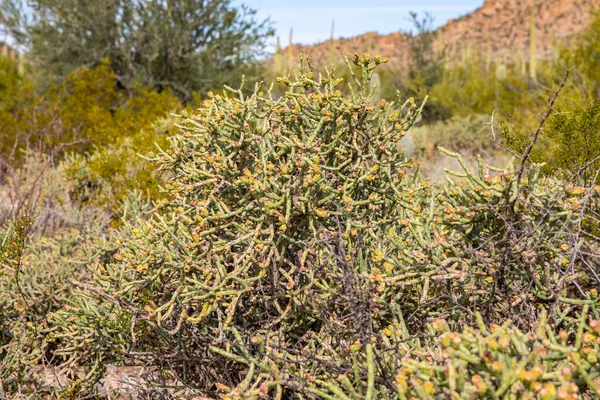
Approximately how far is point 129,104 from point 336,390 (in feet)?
27.0

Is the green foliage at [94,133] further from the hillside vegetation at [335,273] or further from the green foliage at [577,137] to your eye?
the green foliage at [577,137]

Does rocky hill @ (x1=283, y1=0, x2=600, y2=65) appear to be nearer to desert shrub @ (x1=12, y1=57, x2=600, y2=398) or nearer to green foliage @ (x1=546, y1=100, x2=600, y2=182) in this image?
green foliage @ (x1=546, y1=100, x2=600, y2=182)

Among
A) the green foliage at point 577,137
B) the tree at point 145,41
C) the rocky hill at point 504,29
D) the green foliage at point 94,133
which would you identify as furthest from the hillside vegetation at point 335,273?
the rocky hill at point 504,29

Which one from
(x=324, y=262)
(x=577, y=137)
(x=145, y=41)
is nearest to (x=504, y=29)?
(x=145, y=41)

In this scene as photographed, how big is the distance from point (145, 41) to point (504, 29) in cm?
4820

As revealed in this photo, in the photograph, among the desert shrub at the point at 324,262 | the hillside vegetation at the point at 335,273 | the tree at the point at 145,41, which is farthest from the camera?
the tree at the point at 145,41

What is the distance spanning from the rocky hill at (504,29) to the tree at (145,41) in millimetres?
30960

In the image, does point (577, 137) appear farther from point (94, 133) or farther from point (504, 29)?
point (504, 29)

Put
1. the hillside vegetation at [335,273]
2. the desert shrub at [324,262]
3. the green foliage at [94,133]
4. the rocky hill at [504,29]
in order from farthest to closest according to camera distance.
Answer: the rocky hill at [504,29], the green foliage at [94,133], the desert shrub at [324,262], the hillside vegetation at [335,273]

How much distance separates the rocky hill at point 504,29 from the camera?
46.4 m

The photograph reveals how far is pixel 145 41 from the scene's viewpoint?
12.3 meters

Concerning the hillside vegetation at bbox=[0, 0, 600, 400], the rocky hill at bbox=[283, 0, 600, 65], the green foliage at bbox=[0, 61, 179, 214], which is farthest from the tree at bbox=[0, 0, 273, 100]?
the rocky hill at bbox=[283, 0, 600, 65]

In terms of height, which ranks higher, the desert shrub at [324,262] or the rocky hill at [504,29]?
the rocky hill at [504,29]

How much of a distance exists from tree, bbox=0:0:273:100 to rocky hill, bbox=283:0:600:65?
31.0 metres
